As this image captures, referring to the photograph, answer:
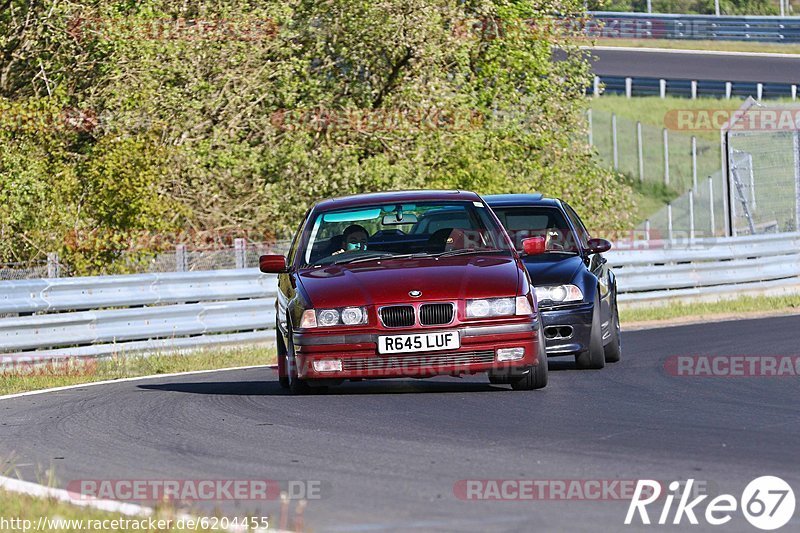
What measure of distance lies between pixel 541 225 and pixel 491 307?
13.7ft

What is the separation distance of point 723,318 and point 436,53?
8.33m

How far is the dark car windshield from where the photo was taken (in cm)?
1402

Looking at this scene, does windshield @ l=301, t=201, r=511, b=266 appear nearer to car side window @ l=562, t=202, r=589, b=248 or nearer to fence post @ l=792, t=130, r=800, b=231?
car side window @ l=562, t=202, r=589, b=248

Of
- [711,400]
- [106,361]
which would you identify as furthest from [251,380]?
[711,400]

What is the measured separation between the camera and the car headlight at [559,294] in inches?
504

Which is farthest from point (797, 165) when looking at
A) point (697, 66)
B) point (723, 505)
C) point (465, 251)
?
point (697, 66)

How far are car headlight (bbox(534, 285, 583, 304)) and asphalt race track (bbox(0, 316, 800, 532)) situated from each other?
26.0 inches

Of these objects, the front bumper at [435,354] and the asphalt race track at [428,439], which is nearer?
the asphalt race track at [428,439]

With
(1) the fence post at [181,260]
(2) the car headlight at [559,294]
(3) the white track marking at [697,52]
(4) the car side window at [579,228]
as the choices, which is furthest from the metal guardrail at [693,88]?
(2) the car headlight at [559,294]

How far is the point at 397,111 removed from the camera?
2731 centimetres

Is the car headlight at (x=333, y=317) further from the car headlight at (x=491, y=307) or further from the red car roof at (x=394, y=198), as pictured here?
the red car roof at (x=394, y=198)

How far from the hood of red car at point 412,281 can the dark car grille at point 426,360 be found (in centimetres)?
40

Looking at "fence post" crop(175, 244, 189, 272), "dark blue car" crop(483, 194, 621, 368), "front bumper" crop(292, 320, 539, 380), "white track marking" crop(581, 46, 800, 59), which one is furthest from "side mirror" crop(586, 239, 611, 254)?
"white track marking" crop(581, 46, 800, 59)

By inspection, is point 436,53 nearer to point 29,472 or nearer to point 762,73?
point 29,472
